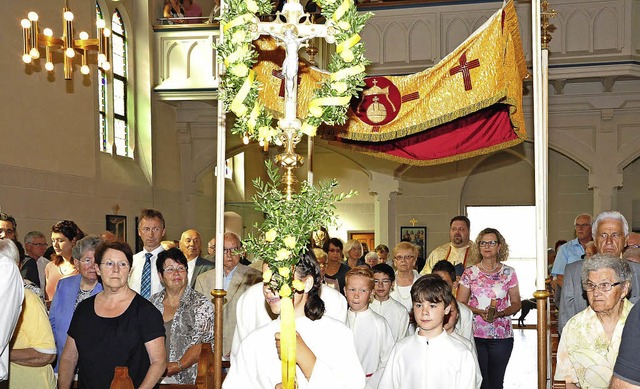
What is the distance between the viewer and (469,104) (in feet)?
20.6

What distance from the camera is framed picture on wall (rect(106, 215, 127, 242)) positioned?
15714mm

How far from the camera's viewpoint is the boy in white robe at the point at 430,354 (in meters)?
5.05

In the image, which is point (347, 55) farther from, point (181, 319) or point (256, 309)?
point (181, 319)

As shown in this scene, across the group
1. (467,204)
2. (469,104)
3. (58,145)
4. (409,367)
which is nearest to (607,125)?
(467,204)

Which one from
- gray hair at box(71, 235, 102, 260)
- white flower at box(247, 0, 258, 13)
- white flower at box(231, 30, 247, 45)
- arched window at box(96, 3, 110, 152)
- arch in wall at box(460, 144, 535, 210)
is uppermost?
arched window at box(96, 3, 110, 152)

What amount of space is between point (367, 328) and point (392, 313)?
805 mm

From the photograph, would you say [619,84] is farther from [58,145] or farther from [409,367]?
[409,367]

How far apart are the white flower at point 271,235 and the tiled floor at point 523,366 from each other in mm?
7864

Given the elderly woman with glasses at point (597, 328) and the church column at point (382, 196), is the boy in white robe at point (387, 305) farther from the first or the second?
the church column at point (382, 196)

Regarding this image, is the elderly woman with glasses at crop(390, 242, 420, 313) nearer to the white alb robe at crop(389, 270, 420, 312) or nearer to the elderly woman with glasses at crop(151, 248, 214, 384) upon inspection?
the white alb robe at crop(389, 270, 420, 312)

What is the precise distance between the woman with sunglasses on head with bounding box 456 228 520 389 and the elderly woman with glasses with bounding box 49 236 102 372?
3219mm

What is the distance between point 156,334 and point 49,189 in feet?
31.4

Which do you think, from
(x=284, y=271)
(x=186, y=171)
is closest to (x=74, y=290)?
(x=284, y=271)

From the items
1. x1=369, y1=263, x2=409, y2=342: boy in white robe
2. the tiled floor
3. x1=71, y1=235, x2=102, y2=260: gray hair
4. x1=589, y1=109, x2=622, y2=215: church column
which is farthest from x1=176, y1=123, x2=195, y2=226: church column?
x1=71, y1=235, x2=102, y2=260: gray hair
